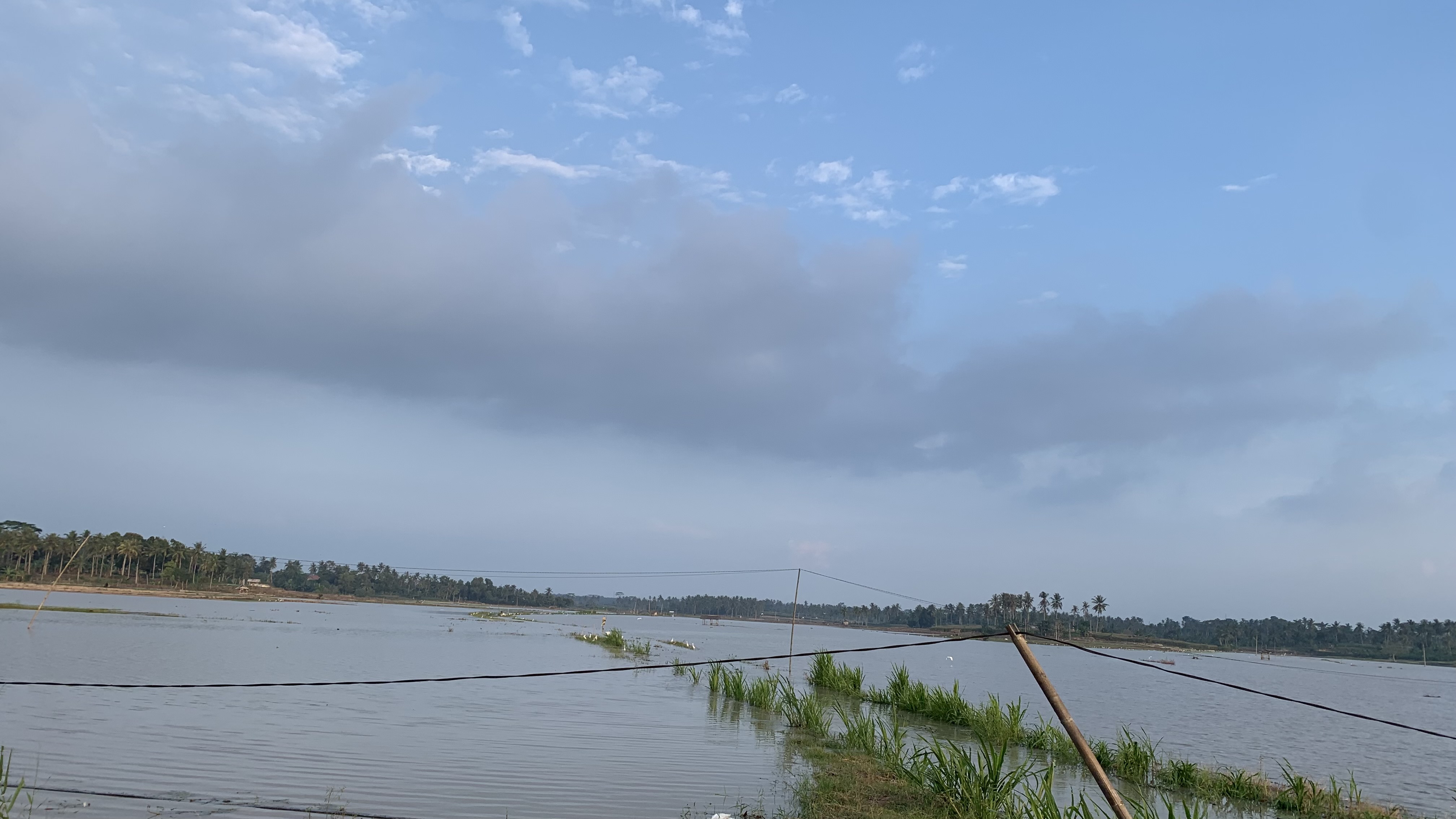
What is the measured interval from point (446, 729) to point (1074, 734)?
41.4 feet

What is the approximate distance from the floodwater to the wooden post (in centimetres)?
460

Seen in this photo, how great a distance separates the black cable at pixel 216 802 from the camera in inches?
346

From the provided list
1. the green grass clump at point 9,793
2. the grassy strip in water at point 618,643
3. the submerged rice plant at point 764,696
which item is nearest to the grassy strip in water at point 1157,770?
the submerged rice plant at point 764,696

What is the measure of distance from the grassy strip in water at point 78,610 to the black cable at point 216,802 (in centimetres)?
5183

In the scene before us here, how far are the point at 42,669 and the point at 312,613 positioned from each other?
60.7 metres

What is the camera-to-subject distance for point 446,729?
15852 mm

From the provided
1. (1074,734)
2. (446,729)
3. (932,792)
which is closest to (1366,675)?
(932,792)

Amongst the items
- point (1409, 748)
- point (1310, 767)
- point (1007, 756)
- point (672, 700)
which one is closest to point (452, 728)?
point (672, 700)

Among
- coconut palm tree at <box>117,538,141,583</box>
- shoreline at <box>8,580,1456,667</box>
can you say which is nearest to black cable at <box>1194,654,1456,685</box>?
shoreline at <box>8,580,1456,667</box>

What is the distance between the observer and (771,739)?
16.1 m

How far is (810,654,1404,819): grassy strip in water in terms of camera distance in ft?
44.4

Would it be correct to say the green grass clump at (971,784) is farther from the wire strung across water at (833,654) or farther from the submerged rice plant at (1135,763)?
the submerged rice plant at (1135,763)

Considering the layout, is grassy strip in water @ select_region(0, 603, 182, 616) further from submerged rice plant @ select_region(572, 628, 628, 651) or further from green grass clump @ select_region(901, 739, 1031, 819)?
green grass clump @ select_region(901, 739, 1031, 819)

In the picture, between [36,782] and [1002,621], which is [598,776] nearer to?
[36,782]
